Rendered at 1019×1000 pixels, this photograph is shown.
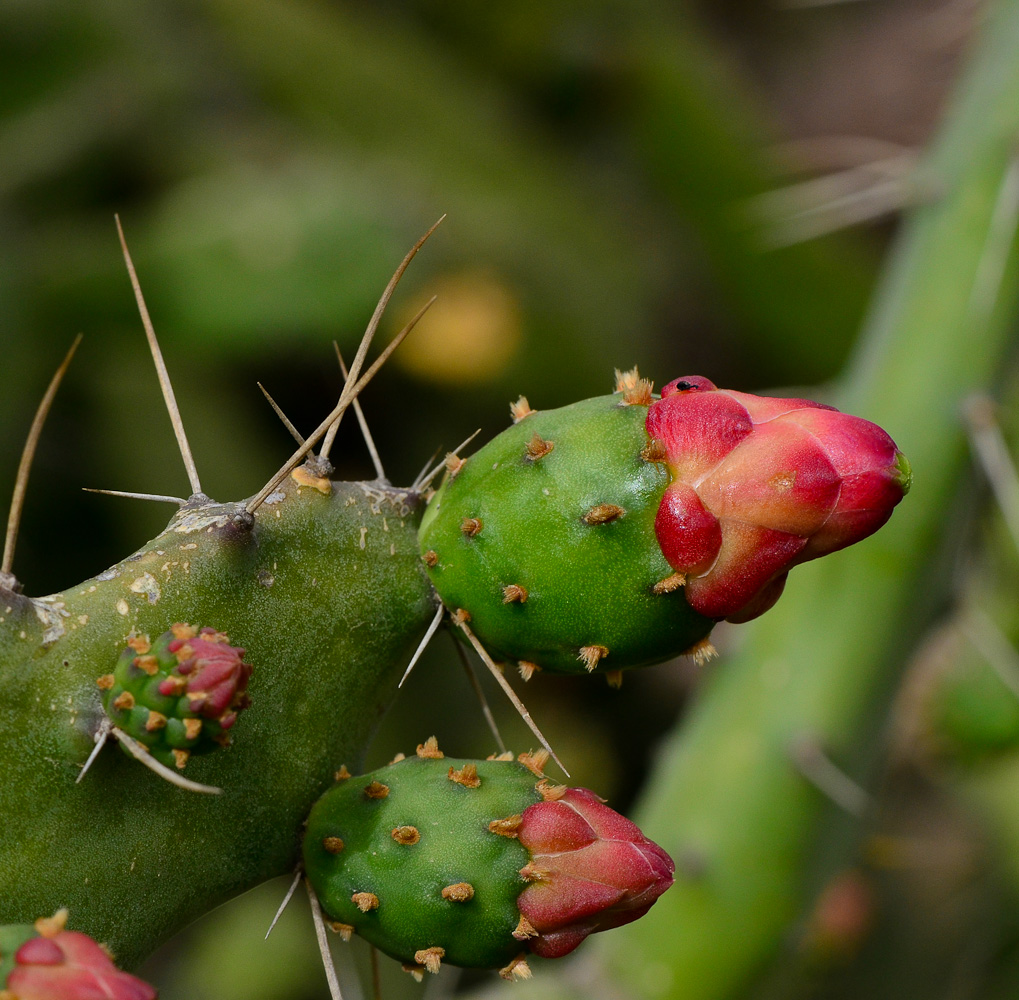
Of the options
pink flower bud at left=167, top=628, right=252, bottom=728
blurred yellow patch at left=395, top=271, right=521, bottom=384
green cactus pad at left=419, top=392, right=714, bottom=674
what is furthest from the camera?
blurred yellow patch at left=395, top=271, right=521, bottom=384

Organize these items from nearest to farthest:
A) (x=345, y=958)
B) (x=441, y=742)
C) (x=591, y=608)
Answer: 1. (x=591, y=608)
2. (x=345, y=958)
3. (x=441, y=742)

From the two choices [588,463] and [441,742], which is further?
[441,742]

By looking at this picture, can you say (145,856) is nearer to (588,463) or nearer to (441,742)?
(588,463)

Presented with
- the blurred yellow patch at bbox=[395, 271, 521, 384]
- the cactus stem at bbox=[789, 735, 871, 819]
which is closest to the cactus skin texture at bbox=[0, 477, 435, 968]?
the cactus stem at bbox=[789, 735, 871, 819]

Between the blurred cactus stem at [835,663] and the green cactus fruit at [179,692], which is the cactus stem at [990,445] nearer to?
the blurred cactus stem at [835,663]

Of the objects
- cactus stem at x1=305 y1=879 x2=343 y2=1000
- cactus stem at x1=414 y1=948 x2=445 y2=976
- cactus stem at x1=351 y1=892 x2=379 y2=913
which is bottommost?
cactus stem at x1=305 y1=879 x2=343 y2=1000

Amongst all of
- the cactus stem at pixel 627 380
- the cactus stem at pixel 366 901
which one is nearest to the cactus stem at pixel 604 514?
the cactus stem at pixel 627 380

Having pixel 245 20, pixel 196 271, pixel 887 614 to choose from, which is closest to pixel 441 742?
pixel 196 271

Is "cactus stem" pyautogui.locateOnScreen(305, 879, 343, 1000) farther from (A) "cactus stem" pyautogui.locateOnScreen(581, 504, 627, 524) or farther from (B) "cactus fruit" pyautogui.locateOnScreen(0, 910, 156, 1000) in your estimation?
(A) "cactus stem" pyautogui.locateOnScreen(581, 504, 627, 524)
